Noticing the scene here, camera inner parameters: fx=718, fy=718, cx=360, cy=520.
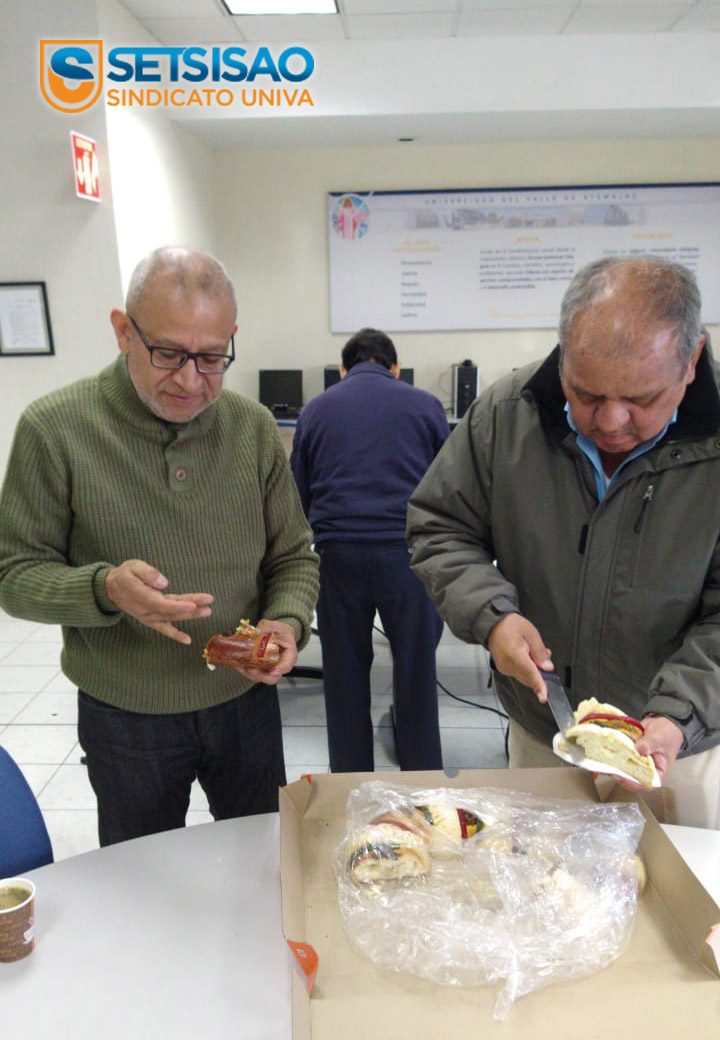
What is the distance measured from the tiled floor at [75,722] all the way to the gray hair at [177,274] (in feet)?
5.83

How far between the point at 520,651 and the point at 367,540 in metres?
1.34

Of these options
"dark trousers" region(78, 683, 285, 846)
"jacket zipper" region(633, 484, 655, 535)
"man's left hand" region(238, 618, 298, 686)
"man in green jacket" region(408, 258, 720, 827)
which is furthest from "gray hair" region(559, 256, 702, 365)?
"dark trousers" region(78, 683, 285, 846)

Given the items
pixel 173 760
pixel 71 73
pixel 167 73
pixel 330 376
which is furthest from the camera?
pixel 330 376

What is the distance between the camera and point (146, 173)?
13.6 feet

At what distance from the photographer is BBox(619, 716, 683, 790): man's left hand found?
109 cm

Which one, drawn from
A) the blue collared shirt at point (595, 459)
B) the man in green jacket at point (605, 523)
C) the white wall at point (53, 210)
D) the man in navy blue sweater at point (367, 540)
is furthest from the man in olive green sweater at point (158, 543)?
the white wall at point (53, 210)

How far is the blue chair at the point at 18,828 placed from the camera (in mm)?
1197

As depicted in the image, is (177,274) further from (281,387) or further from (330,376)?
(281,387)

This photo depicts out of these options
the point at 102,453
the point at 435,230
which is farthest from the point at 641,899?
the point at 435,230

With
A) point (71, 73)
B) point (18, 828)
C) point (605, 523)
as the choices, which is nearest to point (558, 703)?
point (605, 523)

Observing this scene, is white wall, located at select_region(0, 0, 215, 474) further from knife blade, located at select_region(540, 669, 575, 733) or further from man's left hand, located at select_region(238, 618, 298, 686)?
knife blade, located at select_region(540, 669, 575, 733)

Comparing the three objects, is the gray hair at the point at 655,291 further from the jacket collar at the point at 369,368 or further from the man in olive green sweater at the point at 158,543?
the jacket collar at the point at 369,368

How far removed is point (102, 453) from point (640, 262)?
3.22ft

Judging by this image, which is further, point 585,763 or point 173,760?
point 173,760
